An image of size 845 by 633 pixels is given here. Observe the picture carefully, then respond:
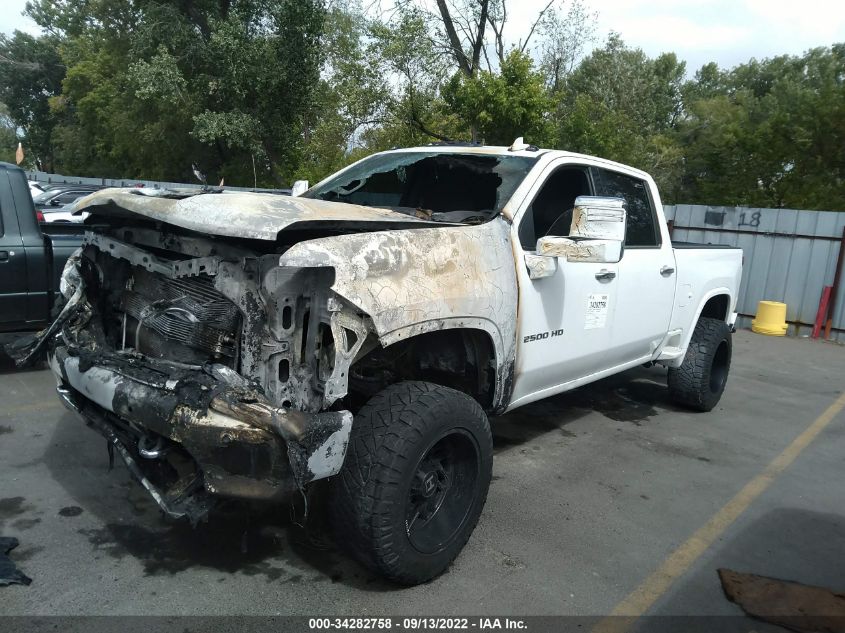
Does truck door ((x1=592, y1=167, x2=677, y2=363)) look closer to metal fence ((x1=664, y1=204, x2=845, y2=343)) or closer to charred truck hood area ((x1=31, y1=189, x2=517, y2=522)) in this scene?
charred truck hood area ((x1=31, y1=189, x2=517, y2=522))

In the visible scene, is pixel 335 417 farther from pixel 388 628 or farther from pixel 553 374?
pixel 553 374

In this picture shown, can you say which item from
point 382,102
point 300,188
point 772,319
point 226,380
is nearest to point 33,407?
point 300,188

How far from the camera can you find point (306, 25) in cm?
2392

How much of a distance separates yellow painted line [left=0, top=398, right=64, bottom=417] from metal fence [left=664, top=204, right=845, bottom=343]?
10450 millimetres

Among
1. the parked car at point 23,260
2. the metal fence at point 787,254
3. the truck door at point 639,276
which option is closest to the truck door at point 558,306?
the truck door at point 639,276

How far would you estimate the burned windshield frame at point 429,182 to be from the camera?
403 centimetres

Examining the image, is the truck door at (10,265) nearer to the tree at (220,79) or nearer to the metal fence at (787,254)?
the metal fence at (787,254)

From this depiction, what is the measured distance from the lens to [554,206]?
4219 mm

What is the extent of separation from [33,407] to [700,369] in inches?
214

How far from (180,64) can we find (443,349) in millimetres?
26247

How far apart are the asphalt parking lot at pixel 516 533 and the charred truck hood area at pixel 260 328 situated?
529 millimetres

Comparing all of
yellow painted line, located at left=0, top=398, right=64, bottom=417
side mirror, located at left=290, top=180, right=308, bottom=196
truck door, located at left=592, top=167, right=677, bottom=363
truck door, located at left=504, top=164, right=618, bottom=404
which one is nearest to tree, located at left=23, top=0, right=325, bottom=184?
yellow painted line, located at left=0, top=398, right=64, bottom=417

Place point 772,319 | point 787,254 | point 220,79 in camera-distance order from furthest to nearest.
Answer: point 220,79, point 787,254, point 772,319

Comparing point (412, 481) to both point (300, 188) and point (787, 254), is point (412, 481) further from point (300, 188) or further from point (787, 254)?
point (787, 254)
